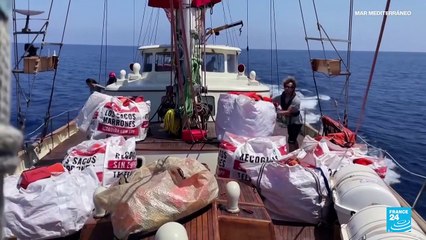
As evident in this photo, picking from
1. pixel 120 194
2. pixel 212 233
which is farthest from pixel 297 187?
pixel 120 194

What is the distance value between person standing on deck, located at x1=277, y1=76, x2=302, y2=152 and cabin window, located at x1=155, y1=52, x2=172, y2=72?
3877mm

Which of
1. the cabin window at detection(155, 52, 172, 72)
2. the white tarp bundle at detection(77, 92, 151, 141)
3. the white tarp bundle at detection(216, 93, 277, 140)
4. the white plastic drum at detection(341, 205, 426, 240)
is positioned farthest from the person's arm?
the cabin window at detection(155, 52, 172, 72)

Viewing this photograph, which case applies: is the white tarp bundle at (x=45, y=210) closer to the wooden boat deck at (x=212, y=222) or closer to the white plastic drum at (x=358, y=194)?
the wooden boat deck at (x=212, y=222)

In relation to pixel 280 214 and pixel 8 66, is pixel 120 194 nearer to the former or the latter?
pixel 280 214

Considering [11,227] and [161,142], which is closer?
[11,227]

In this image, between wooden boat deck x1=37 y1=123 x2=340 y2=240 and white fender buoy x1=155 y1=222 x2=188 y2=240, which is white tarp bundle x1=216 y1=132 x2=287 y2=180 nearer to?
wooden boat deck x1=37 y1=123 x2=340 y2=240

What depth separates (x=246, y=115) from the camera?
6.36 m

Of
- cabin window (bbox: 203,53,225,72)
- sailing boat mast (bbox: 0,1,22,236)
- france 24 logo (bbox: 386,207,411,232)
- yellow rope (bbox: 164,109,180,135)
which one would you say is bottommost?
france 24 logo (bbox: 386,207,411,232)

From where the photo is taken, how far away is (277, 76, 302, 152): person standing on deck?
7251mm

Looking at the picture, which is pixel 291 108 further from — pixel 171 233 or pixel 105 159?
pixel 171 233

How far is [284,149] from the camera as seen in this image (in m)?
5.46

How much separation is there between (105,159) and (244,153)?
5.55 ft

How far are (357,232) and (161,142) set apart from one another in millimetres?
4032

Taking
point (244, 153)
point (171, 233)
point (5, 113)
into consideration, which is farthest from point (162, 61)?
point (5, 113)
